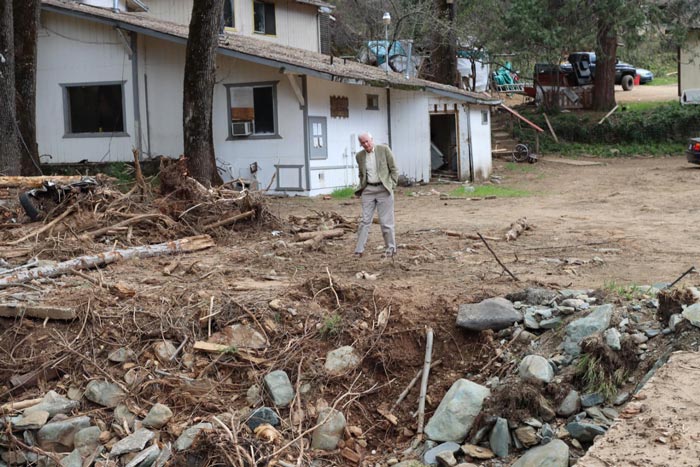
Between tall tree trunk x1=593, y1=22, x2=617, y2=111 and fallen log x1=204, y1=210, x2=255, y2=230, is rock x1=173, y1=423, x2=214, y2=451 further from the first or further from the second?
tall tree trunk x1=593, y1=22, x2=617, y2=111

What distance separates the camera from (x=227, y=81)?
20.5 meters

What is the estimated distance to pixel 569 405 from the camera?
6223 mm

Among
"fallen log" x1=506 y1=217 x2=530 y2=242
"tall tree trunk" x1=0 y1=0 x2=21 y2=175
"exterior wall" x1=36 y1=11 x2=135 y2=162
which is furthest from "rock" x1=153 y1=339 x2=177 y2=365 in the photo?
"exterior wall" x1=36 y1=11 x2=135 y2=162

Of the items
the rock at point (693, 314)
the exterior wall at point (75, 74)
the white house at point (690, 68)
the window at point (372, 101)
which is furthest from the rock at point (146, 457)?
the white house at point (690, 68)

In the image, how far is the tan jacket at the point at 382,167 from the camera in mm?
11125

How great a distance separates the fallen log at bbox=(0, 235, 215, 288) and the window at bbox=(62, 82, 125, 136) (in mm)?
10189

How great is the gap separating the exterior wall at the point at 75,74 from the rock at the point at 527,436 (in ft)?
55.3

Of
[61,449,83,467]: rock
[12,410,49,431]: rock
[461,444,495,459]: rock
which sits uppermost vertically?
[12,410,49,431]: rock

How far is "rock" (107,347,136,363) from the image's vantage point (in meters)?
7.79

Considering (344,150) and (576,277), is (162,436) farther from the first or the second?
(344,150)

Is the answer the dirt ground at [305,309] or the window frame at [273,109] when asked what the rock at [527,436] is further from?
the window frame at [273,109]

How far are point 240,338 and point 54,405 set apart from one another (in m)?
1.69

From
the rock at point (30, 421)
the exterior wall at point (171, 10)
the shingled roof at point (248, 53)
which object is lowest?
the rock at point (30, 421)

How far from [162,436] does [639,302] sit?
4170 mm
